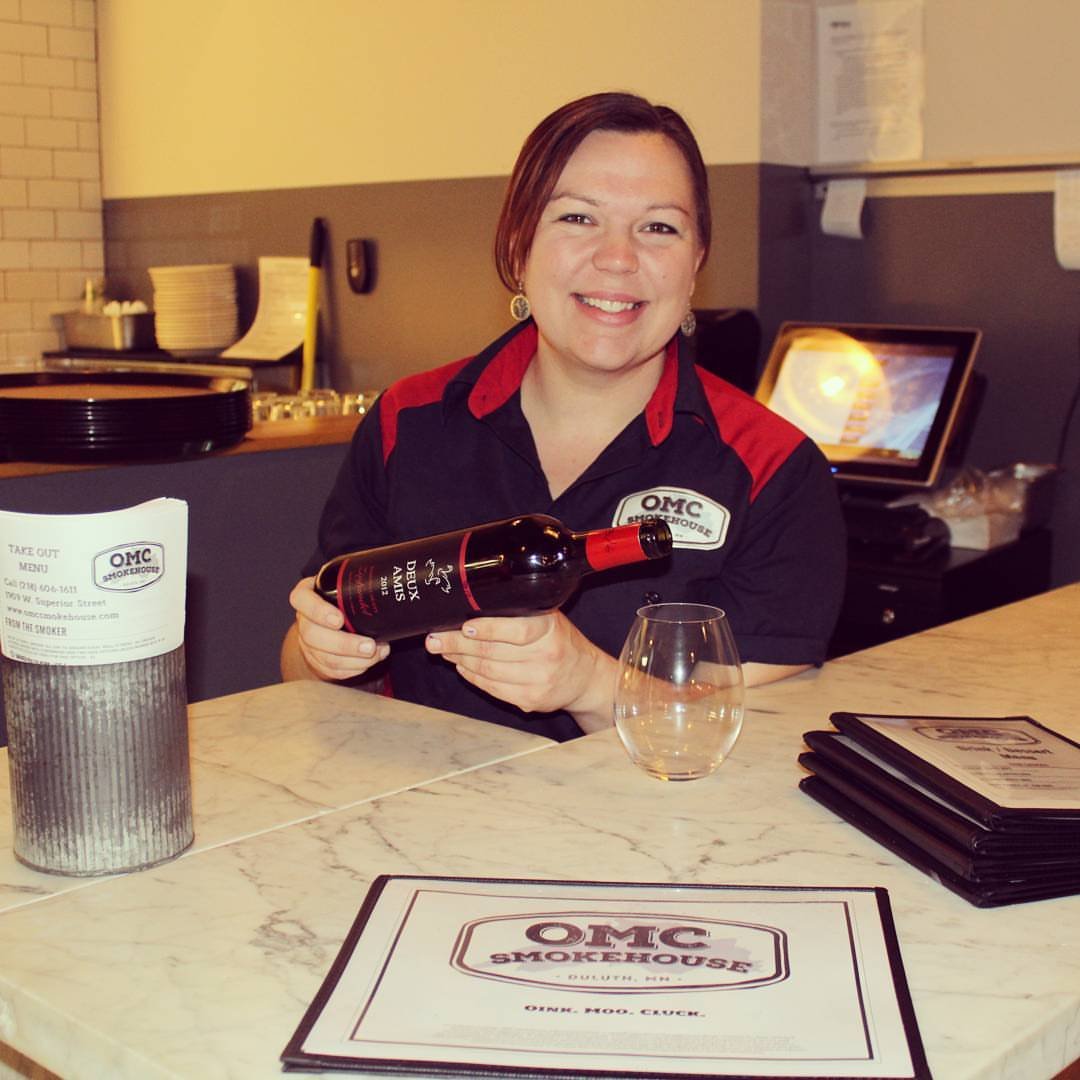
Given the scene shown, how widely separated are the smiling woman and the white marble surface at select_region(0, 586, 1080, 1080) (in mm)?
295

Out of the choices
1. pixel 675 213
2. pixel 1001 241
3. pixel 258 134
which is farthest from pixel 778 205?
pixel 258 134

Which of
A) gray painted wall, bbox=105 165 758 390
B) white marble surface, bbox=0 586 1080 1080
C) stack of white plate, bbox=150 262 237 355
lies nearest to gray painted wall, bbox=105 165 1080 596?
gray painted wall, bbox=105 165 758 390

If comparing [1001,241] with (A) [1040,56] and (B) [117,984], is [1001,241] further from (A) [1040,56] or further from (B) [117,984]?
(B) [117,984]

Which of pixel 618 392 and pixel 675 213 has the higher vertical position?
pixel 675 213

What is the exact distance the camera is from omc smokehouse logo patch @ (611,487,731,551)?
65.9 inches

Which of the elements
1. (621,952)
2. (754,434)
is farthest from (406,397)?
(621,952)

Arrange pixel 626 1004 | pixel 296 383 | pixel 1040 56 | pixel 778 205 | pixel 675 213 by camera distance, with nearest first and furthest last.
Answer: pixel 626 1004 < pixel 675 213 < pixel 1040 56 < pixel 778 205 < pixel 296 383

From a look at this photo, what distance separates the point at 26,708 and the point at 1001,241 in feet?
8.56

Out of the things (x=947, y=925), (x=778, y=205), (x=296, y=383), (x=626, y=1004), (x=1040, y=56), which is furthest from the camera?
(x=296, y=383)

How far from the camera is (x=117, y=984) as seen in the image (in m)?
0.87

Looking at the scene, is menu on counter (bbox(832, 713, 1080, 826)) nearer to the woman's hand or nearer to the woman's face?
the woman's hand

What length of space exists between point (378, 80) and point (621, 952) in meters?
3.57

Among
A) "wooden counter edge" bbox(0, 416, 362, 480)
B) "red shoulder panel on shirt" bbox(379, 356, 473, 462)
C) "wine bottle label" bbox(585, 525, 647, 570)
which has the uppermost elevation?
"red shoulder panel on shirt" bbox(379, 356, 473, 462)

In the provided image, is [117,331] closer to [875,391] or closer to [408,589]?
[875,391]
